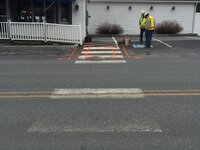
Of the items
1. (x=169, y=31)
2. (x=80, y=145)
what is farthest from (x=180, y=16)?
(x=80, y=145)

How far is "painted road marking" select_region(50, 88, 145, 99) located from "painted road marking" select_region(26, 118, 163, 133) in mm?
1471

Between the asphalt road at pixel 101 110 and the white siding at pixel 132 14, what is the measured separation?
1457 centimetres

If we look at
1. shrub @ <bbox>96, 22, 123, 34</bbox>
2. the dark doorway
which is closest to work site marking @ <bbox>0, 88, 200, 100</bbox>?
Answer: the dark doorway

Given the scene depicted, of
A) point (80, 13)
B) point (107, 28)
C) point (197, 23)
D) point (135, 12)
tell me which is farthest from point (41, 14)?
point (197, 23)

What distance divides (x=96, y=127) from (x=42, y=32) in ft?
40.2

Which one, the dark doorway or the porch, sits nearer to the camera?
the porch

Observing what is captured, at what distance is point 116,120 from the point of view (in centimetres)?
482

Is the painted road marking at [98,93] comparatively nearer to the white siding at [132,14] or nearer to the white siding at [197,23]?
the white siding at [132,14]

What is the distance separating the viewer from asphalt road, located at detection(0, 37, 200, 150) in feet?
13.4

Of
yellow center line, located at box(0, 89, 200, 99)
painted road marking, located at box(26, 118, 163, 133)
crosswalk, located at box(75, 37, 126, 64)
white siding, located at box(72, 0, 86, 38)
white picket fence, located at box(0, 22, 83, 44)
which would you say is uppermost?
white siding, located at box(72, 0, 86, 38)

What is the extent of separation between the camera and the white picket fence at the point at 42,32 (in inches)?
616

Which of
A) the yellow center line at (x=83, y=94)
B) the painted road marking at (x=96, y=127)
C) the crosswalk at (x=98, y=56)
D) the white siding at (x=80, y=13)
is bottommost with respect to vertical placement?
the painted road marking at (x=96, y=127)

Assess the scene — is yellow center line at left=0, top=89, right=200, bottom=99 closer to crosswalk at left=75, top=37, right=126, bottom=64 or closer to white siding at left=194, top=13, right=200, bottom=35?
crosswalk at left=75, top=37, right=126, bottom=64

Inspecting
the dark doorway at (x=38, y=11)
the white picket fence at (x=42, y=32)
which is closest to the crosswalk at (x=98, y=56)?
the white picket fence at (x=42, y=32)
